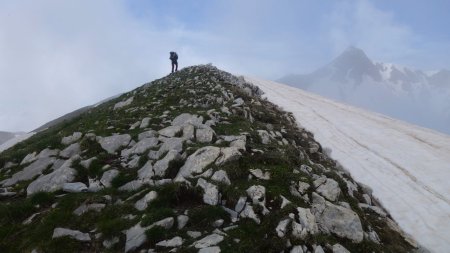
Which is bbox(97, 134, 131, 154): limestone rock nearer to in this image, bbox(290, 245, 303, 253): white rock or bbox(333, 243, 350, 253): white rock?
bbox(290, 245, 303, 253): white rock

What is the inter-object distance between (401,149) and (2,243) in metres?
26.7

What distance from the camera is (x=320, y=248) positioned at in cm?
1055

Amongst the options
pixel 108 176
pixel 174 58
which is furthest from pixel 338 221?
pixel 174 58

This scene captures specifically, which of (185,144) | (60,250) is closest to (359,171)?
(185,144)

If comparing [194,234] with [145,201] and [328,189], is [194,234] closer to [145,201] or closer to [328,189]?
[145,201]

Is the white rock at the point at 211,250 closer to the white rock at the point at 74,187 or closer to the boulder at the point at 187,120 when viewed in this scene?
the white rock at the point at 74,187

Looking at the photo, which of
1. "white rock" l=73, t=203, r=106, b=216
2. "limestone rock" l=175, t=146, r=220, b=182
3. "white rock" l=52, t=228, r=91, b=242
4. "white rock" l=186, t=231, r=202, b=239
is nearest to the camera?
"white rock" l=186, t=231, r=202, b=239

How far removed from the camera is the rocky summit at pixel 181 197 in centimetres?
1118

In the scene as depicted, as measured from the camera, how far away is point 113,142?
17969 mm

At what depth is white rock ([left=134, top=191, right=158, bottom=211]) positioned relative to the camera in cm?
1272

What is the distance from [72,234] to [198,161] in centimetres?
503

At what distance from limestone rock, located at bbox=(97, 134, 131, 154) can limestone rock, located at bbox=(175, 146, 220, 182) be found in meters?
4.22

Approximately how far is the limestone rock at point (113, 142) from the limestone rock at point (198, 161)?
4.22 m

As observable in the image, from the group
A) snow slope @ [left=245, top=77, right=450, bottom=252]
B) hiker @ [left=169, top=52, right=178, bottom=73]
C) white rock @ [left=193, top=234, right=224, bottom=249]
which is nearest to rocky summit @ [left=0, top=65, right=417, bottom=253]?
white rock @ [left=193, top=234, right=224, bottom=249]
